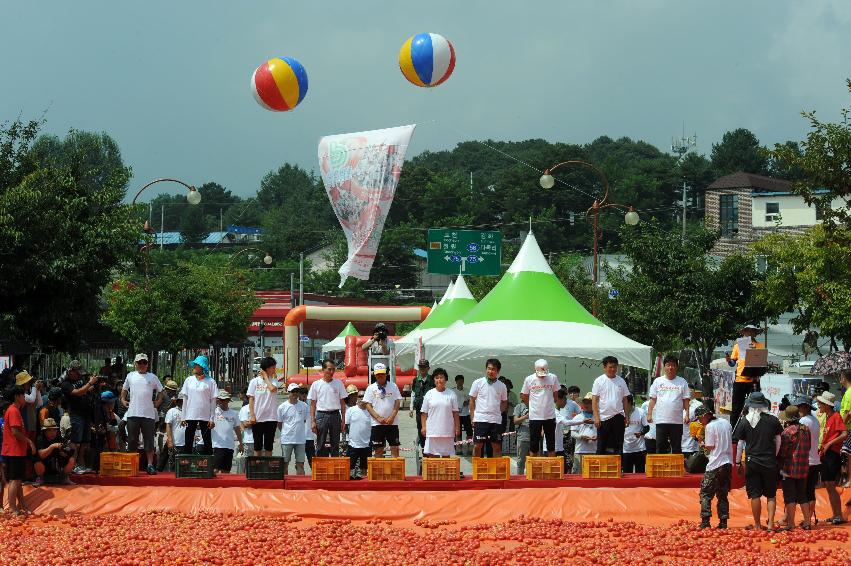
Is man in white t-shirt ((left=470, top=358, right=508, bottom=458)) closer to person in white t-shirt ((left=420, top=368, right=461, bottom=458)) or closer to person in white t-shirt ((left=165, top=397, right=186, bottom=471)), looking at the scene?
person in white t-shirt ((left=420, top=368, right=461, bottom=458))

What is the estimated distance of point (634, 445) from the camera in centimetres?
1631

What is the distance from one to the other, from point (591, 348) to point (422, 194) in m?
84.9

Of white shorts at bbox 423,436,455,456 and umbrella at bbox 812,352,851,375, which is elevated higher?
umbrella at bbox 812,352,851,375

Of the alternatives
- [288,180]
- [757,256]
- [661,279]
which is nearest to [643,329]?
[661,279]

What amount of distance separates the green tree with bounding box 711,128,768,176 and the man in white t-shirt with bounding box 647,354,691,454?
111 m

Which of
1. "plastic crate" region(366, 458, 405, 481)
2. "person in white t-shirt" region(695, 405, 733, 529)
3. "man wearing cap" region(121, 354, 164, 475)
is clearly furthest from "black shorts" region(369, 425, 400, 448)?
"person in white t-shirt" region(695, 405, 733, 529)

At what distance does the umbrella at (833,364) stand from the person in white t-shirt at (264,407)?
37.8ft

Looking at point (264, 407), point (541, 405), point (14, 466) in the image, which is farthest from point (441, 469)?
point (14, 466)

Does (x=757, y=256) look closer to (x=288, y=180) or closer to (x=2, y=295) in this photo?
(x=2, y=295)

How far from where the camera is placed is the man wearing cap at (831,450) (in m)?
13.6

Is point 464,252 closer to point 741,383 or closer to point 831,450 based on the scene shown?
point 741,383

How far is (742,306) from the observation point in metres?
34.2

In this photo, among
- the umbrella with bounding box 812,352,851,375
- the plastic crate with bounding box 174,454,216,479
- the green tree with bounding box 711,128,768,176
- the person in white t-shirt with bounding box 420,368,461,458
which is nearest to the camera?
the plastic crate with bounding box 174,454,216,479

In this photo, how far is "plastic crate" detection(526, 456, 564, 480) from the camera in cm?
1517
